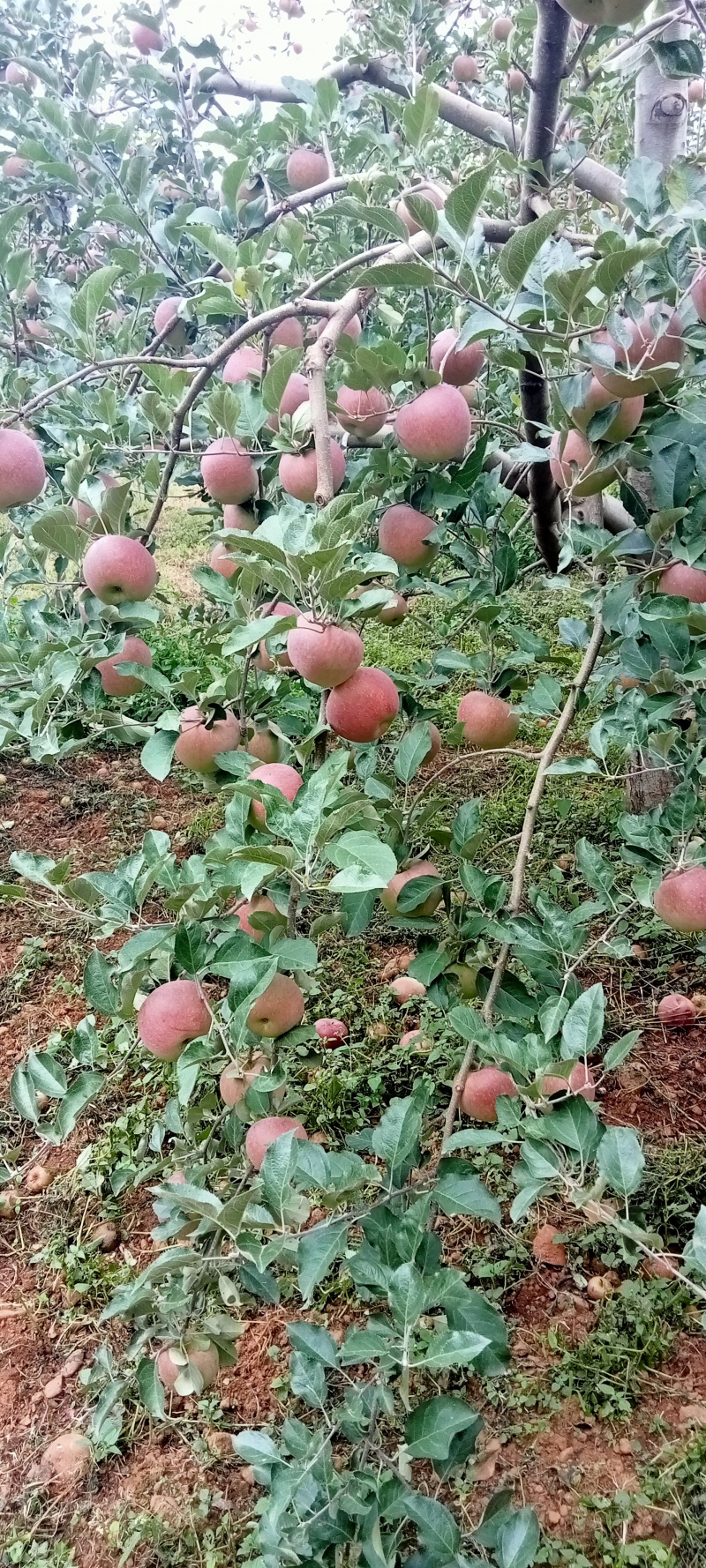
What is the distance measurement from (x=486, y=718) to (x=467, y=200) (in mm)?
780

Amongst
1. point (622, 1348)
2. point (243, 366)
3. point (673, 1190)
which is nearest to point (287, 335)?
point (243, 366)

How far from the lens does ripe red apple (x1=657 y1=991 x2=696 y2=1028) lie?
194 cm

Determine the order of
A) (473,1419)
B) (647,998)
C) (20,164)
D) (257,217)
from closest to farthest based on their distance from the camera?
1. (473,1419)
2. (257,217)
3. (647,998)
4. (20,164)

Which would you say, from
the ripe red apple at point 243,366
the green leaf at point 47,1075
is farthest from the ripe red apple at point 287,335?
the green leaf at point 47,1075

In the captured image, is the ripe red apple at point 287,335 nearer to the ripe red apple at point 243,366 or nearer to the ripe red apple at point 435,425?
the ripe red apple at point 243,366

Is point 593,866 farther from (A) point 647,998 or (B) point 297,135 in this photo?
(B) point 297,135

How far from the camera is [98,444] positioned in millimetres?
1260

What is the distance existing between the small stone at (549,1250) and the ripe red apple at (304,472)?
1215 mm

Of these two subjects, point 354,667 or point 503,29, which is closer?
point 354,667

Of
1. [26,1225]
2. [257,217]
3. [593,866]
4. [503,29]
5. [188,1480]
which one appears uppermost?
[503,29]

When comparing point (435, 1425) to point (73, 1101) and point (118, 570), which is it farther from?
point (118, 570)

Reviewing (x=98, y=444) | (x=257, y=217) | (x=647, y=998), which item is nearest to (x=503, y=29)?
(x=257, y=217)

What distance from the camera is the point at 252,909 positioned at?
1.03 metres

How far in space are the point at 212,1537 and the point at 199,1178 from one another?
0.70 meters
